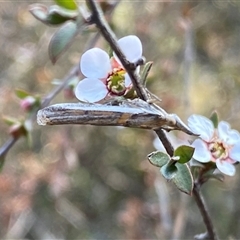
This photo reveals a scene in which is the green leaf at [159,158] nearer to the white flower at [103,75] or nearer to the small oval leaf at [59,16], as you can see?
the white flower at [103,75]

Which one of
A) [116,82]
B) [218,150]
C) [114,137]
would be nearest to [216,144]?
[218,150]

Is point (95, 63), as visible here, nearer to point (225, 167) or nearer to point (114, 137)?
point (225, 167)

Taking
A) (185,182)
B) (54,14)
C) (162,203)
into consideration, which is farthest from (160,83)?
(185,182)

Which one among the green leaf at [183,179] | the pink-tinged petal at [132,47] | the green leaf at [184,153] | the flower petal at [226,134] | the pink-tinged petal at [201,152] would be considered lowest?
the flower petal at [226,134]

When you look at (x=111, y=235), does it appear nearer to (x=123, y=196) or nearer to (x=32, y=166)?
(x=123, y=196)

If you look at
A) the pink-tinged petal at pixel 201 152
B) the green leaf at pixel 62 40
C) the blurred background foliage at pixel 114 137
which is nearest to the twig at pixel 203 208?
the pink-tinged petal at pixel 201 152

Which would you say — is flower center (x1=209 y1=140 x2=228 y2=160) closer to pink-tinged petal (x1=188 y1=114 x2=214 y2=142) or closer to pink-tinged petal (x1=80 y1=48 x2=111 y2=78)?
pink-tinged petal (x1=188 y1=114 x2=214 y2=142)
